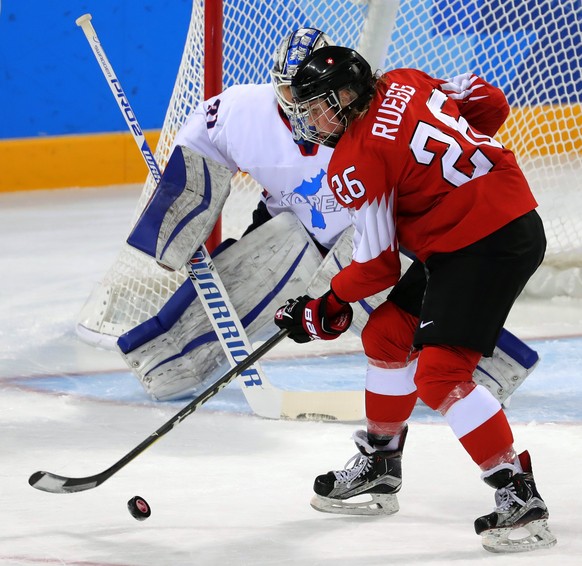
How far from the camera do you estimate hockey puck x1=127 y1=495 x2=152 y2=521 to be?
2.18 metres

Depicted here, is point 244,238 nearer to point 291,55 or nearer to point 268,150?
point 268,150

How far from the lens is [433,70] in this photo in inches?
182

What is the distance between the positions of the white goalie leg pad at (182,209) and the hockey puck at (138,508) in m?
0.84

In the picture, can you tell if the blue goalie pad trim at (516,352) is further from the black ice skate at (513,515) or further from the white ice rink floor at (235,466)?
the black ice skate at (513,515)

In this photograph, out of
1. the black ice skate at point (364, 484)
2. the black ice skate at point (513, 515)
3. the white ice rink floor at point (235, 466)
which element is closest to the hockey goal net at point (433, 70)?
the white ice rink floor at point (235, 466)

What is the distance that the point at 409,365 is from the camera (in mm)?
2338

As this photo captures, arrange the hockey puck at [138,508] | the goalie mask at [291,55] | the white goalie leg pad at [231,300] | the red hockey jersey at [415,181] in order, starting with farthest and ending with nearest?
the white goalie leg pad at [231,300] → the goalie mask at [291,55] → the hockey puck at [138,508] → the red hockey jersey at [415,181]

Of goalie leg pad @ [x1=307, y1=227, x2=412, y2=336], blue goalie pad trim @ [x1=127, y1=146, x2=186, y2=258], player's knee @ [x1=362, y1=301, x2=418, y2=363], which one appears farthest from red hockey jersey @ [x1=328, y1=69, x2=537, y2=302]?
blue goalie pad trim @ [x1=127, y1=146, x2=186, y2=258]

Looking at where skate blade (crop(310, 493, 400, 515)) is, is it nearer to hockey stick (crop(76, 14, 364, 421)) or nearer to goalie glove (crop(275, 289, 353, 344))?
goalie glove (crop(275, 289, 353, 344))

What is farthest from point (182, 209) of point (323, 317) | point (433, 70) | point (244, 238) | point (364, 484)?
point (433, 70)

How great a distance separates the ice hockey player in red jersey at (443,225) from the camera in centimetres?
208

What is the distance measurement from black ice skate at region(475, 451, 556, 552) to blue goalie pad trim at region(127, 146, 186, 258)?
113cm

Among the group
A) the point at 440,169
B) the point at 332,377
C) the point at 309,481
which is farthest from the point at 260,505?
the point at 332,377

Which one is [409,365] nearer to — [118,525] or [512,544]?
[512,544]
